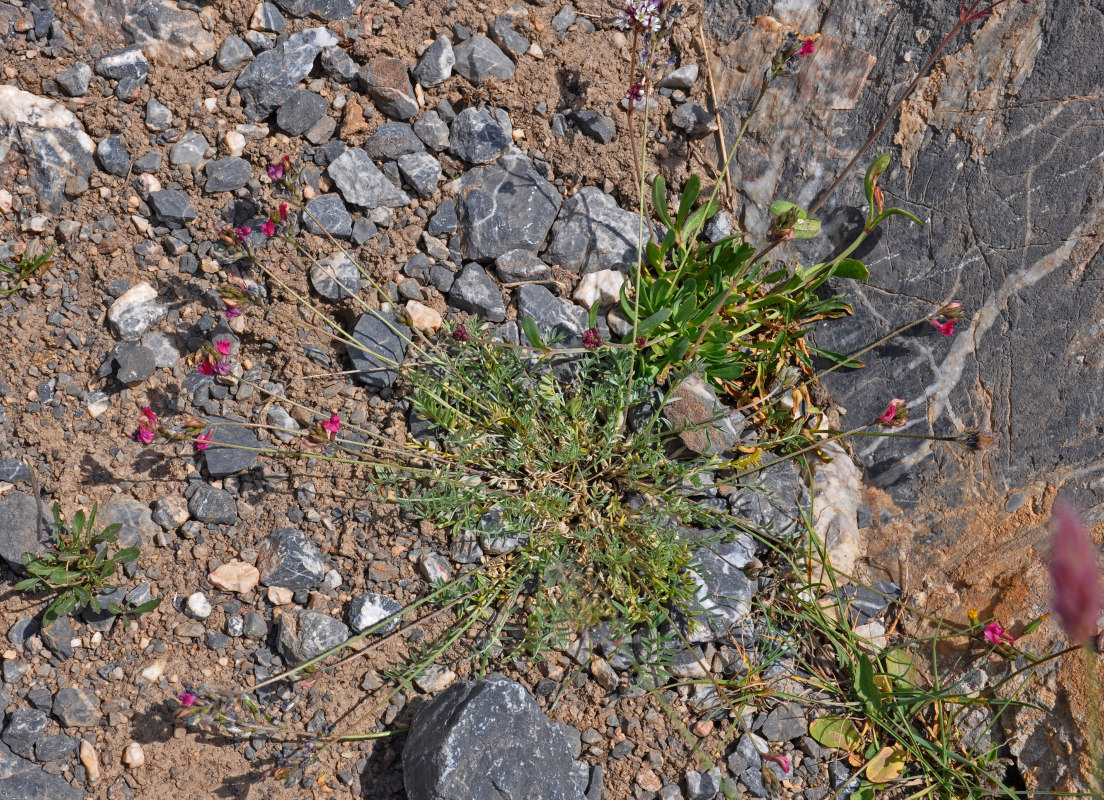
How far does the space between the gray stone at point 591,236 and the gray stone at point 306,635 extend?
1.74 meters

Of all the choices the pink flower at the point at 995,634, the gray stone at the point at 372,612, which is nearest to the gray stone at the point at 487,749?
the gray stone at the point at 372,612

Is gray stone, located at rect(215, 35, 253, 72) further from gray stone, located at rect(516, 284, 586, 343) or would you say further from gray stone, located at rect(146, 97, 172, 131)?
gray stone, located at rect(516, 284, 586, 343)

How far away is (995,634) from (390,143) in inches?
121

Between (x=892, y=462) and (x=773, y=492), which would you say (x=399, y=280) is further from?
(x=892, y=462)

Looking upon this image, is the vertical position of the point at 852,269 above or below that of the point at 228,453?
above

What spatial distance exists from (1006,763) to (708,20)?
3.35 metres

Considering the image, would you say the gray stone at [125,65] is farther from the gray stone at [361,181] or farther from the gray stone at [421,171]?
the gray stone at [421,171]

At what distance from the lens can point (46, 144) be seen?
311 centimetres

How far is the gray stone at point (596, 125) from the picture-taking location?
344cm

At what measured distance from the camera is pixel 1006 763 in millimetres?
2844

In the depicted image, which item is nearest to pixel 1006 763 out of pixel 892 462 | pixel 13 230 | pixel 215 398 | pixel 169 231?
pixel 892 462

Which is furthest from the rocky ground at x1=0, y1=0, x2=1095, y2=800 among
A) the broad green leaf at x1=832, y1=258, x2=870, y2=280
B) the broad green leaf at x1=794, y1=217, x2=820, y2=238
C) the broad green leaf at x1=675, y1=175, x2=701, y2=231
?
the broad green leaf at x1=832, y1=258, x2=870, y2=280

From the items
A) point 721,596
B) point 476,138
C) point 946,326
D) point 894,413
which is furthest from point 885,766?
point 476,138

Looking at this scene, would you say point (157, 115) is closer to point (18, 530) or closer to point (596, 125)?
point (18, 530)
